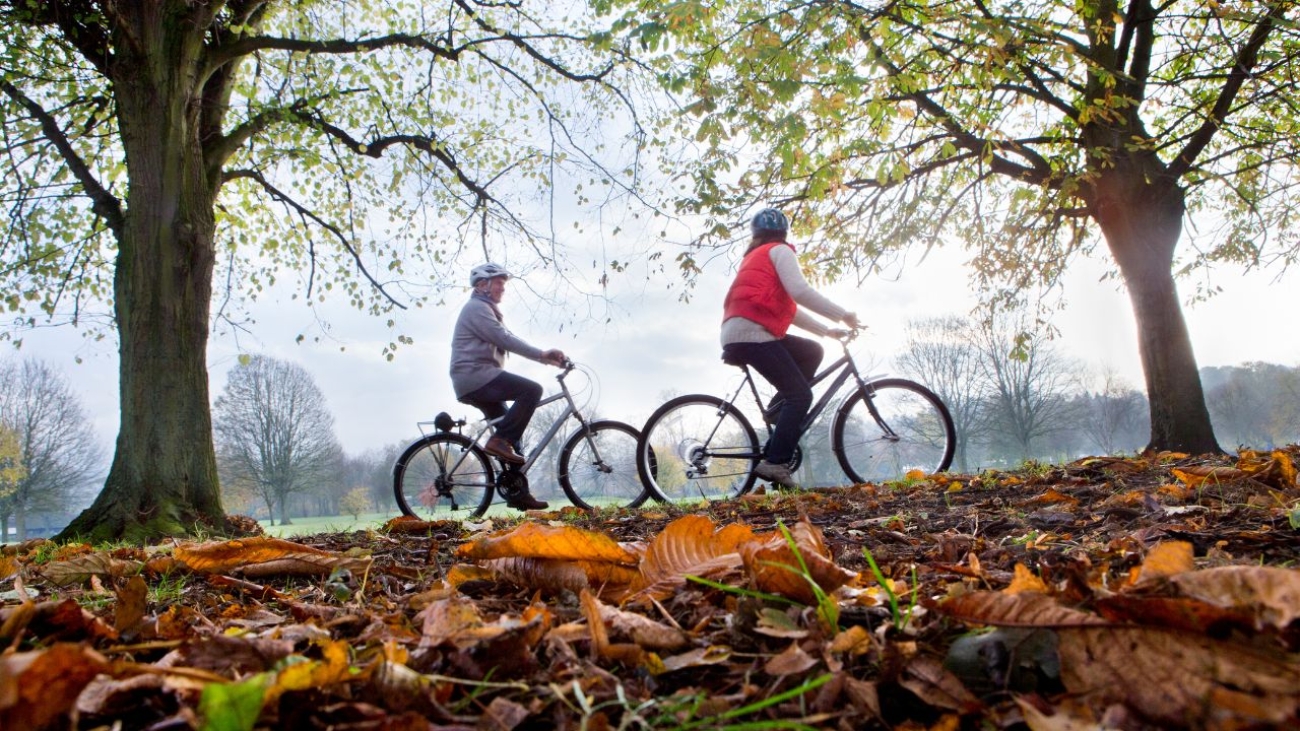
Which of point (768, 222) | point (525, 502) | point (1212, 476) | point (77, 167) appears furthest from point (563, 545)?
point (77, 167)

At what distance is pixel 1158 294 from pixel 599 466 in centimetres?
680

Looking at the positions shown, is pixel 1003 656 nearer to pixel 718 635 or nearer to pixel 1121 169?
pixel 718 635

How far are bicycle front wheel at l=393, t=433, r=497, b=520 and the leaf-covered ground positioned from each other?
215 inches

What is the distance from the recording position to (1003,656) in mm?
987

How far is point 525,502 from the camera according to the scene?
6.98 meters

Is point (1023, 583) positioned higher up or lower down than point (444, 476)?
lower down

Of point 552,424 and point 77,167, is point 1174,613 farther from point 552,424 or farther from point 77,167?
point 77,167

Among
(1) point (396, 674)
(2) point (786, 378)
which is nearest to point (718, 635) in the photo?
(1) point (396, 674)

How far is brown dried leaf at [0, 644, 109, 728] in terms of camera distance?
73 cm

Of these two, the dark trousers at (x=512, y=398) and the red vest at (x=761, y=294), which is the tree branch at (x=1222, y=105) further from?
the dark trousers at (x=512, y=398)

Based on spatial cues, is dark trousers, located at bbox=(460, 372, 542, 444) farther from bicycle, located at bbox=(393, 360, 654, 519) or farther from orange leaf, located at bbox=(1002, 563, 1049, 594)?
orange leaf, located at bbox=(1002, 563, 1049, 594)

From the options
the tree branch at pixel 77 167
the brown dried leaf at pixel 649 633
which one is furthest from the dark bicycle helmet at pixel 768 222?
the tree branch at pixel 77 167

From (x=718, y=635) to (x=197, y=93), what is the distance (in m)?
7.51

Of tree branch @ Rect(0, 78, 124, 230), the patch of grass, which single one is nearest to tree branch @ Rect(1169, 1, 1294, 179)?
the patch of grass
